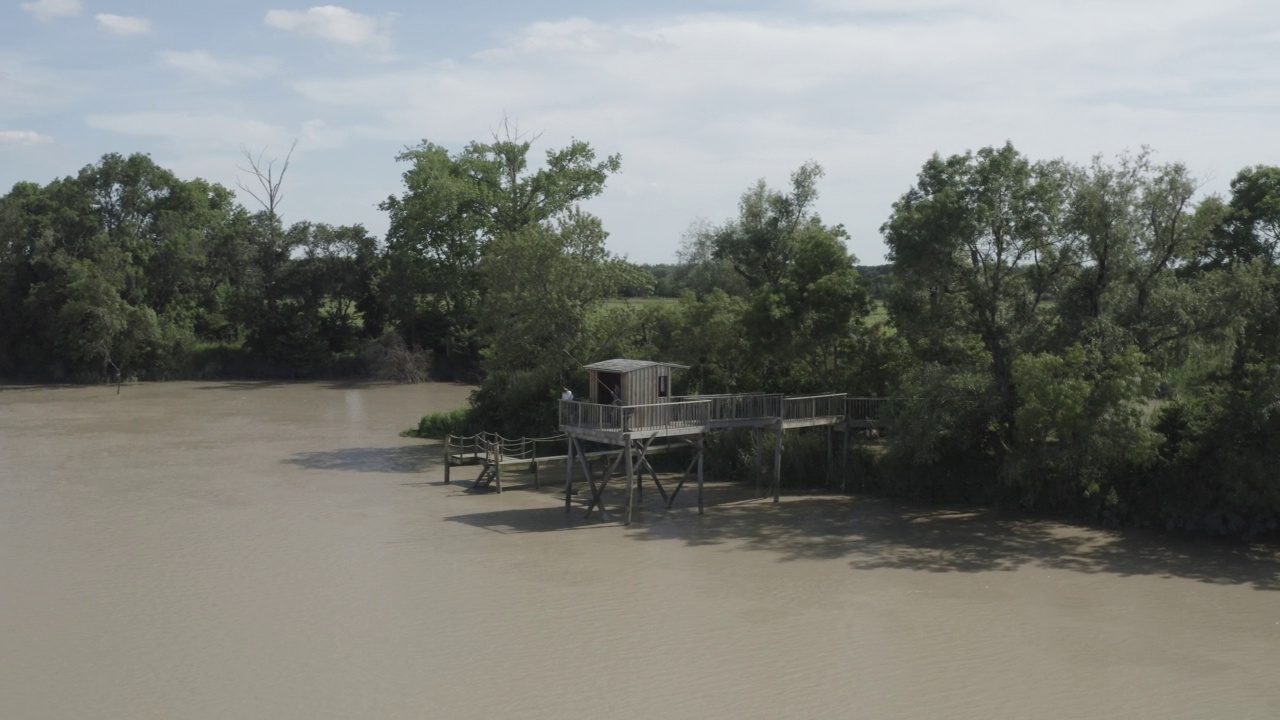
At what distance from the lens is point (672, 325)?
35.9 metres

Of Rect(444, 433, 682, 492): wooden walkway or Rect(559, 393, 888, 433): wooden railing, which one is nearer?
Rect(559, 393, 888, 433): wooden railing

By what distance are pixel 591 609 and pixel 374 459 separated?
62.1 feet

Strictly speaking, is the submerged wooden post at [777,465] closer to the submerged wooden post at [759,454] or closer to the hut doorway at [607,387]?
the submerged wooden post at [759,454]

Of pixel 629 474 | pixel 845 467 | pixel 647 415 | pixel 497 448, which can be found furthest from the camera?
pixel 497 448

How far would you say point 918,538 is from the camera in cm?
2531

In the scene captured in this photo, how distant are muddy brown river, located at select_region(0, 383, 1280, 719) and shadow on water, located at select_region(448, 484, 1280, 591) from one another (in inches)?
4.3

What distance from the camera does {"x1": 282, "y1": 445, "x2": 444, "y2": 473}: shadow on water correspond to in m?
34.8

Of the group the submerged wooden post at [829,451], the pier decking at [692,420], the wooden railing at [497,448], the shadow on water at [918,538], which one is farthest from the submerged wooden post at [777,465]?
the wooden railing at [497,448]

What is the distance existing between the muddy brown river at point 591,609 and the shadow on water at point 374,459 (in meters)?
2.83

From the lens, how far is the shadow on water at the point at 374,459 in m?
34.8

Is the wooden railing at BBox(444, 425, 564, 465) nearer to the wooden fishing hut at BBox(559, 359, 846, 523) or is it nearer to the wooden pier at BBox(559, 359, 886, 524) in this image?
the wooden fishing hut at BBox(559, 359, 846, 523)

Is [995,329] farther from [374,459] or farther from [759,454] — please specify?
[374,459]

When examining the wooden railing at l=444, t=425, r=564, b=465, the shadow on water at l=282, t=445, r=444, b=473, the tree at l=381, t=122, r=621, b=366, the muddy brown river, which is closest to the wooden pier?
the muddy brown river

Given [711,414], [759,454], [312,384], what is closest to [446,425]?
[759,454]
